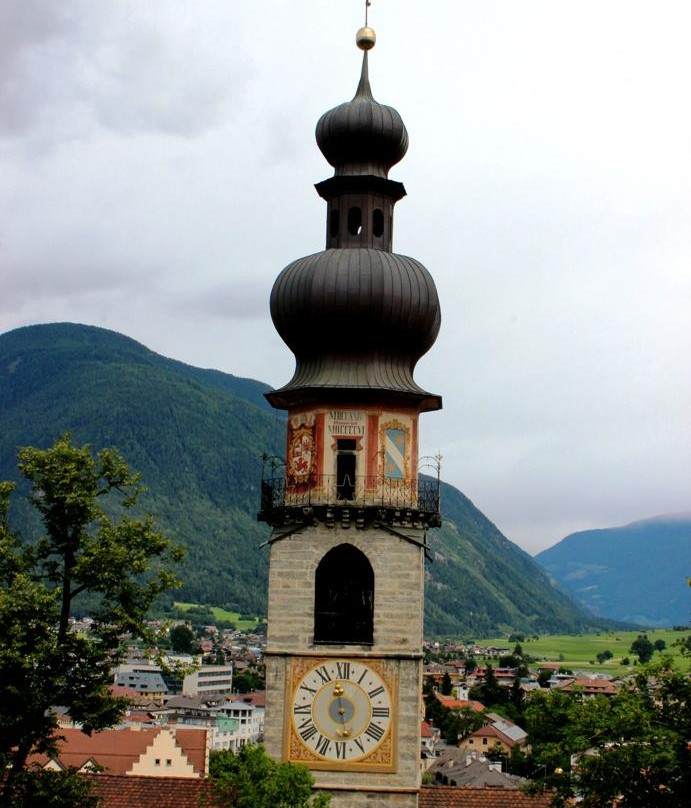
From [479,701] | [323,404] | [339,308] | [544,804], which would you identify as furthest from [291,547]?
[479,701]

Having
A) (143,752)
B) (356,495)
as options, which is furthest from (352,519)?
(143,752)

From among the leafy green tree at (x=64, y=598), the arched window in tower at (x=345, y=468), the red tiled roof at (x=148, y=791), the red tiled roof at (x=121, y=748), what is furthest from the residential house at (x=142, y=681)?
the leafy green tree at (x=64, y=598)

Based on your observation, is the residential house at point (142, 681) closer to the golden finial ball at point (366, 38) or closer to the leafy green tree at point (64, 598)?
the golden finial ball at point (366, 38)

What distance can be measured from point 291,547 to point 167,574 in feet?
15.7

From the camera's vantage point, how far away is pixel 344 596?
28406 millimetres

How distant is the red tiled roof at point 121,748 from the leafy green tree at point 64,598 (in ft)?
140

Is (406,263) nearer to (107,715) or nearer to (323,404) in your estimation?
(323,404)

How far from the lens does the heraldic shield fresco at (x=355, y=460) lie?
28.2 meters

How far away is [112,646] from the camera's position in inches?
945

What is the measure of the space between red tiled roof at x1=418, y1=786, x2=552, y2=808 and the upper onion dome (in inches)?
549

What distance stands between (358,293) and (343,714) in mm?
8971

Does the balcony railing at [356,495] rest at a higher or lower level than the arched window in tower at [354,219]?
lower

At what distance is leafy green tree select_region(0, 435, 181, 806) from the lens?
23.0 m

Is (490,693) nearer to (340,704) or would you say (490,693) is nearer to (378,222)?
(340,704)
